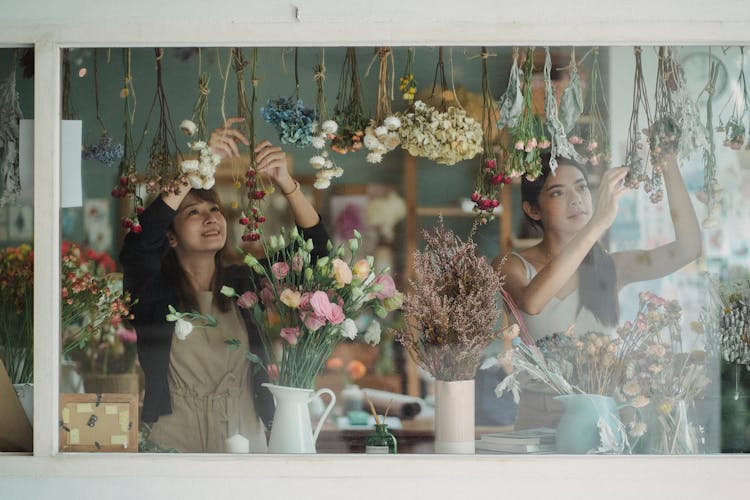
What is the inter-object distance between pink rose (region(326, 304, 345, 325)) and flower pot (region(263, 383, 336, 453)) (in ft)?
0.86

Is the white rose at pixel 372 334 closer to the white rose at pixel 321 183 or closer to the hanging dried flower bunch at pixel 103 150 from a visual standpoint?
the white rose at pixel 321 183

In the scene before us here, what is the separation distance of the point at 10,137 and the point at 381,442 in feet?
6.00

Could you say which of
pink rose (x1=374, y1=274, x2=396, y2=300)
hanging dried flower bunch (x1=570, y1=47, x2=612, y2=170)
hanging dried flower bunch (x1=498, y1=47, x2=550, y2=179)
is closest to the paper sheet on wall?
pink rose (x1=374, y1=274, x2=396, y2=300)

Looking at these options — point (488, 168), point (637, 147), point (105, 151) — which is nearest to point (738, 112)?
point (637, 147)

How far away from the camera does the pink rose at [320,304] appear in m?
3.48

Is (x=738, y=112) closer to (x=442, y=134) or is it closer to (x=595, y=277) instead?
(x=595, y=277)

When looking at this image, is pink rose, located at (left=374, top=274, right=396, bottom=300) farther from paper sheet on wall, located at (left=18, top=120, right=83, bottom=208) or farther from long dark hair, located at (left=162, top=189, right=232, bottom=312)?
paper sheet on wall, located at (left=18, top=120, right=83, bottom=208)

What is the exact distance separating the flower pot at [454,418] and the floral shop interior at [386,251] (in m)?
0.01

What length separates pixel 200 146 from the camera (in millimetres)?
3561

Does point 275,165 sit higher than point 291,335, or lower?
higher

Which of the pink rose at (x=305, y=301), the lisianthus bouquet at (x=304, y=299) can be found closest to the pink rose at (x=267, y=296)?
the lisianthus bouquet at (x=304, y=299)

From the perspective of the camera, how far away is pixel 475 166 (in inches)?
139
